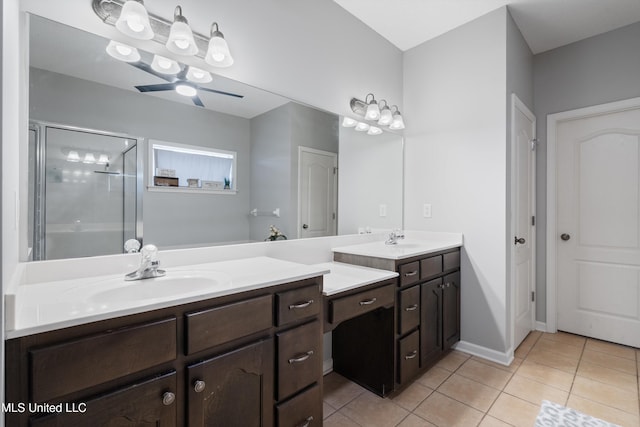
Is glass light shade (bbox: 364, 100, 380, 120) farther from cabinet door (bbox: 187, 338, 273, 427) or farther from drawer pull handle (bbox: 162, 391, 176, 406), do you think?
drawer pull handle (bbox: 162, 391, 176, 406)

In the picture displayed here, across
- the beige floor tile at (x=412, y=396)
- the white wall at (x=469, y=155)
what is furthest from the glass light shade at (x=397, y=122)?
the beige floor tile at (x=412, y=396)

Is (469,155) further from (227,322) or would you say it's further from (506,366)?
(227,322)

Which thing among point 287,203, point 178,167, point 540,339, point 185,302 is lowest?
point 540,339

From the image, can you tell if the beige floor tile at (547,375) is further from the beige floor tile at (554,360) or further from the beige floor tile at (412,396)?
the beige floor tile at (412,396)

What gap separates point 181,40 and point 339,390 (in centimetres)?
216

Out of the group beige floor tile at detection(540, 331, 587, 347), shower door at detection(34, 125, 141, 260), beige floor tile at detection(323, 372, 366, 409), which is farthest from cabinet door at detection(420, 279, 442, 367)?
shower door at detection(34, 125, 141, 260)

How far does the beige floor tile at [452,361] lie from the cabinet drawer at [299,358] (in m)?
1.32

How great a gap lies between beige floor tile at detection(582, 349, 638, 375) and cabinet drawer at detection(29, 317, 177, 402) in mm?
3004

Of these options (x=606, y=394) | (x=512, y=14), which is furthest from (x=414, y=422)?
(x=512, y=14)

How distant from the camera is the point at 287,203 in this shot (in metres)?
1.94

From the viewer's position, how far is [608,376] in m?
2.12

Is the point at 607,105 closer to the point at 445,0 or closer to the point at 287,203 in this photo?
the point at 445,0

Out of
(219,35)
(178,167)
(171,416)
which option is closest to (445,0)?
(219,35)

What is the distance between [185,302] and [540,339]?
3151 millimetres
